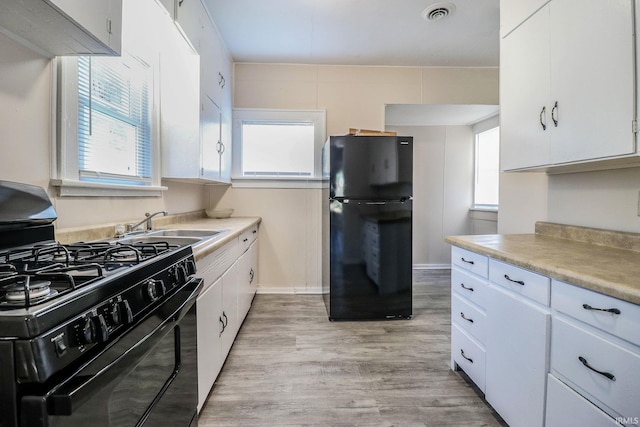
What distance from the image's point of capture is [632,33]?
1.21 meters

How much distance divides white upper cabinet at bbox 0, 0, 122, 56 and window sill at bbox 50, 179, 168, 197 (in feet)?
1.76

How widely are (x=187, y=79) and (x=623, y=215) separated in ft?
9.25

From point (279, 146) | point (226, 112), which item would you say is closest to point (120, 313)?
point (226, 112)

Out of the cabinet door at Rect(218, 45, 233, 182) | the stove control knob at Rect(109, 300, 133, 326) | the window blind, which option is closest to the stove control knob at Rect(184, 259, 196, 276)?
the stove control knob at Rect(109, 300, 133, 326)

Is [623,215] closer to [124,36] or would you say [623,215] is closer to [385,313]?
[385,313]

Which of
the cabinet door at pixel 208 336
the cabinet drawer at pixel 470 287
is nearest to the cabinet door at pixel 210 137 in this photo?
the cabinet door at pixel 208 336

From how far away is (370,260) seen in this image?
2.86 m

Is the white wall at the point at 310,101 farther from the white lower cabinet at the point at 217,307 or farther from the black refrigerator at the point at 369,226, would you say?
the white lower cabinet at the point at 217,307

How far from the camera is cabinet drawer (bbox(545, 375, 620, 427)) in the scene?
1.00 meters

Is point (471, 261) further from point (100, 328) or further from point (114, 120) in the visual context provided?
point (114, 120)

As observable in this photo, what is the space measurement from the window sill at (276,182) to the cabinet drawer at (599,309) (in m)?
2.75

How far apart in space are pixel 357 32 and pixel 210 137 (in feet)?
5.49

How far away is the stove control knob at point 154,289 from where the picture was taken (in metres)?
0.88

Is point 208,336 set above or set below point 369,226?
below
